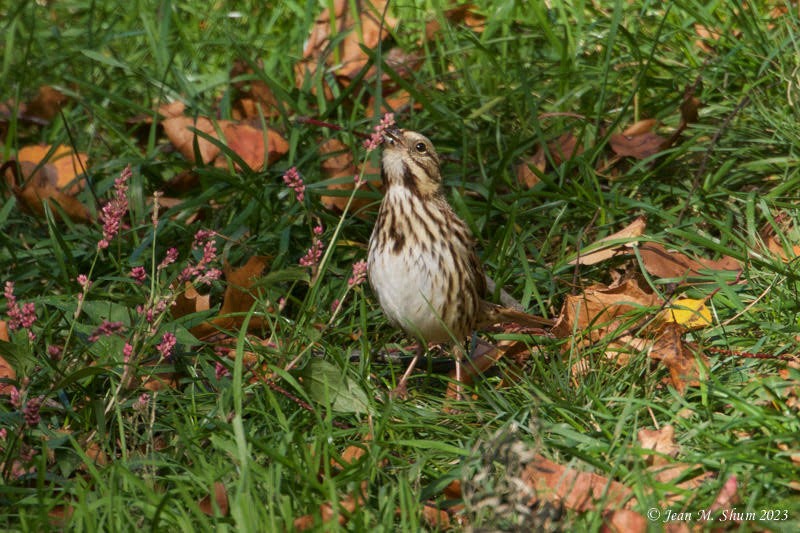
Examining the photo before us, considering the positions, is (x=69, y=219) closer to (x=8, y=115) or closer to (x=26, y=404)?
(x=8, y=115)

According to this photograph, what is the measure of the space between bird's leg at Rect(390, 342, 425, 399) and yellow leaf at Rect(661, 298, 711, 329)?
1073mm

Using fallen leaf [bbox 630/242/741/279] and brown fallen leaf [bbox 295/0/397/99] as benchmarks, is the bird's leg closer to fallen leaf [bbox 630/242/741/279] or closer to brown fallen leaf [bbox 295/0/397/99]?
fallen leaf [bbox 630/242/741/279]

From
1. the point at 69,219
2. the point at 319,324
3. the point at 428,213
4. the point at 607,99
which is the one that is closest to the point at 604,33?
the point at 607,99


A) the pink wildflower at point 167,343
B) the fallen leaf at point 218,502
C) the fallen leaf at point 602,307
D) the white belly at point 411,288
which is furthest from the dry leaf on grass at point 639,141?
the fallen leaf at point 218,502

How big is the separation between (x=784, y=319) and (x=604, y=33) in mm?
2491

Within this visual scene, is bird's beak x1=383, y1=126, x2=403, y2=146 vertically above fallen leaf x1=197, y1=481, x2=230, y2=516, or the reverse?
bird's beak x1=383, y1=126, x2=403, y2=146

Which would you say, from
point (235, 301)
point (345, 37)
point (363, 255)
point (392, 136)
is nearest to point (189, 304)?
point (235, 301)

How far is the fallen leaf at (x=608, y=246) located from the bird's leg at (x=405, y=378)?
841 millimetres

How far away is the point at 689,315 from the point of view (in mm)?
5027

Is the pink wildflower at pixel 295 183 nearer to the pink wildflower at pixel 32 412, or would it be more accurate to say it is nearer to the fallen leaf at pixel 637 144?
the pink wildflower at pixel 32 412

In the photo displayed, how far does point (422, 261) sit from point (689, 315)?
1171mm

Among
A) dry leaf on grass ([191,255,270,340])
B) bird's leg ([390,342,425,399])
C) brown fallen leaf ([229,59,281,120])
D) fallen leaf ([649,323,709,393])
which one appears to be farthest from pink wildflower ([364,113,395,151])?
brown fallen leaf ([229,59,281,120])

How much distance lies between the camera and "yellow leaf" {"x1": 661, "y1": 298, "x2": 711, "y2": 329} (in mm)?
4953

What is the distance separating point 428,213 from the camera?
5289 mm
